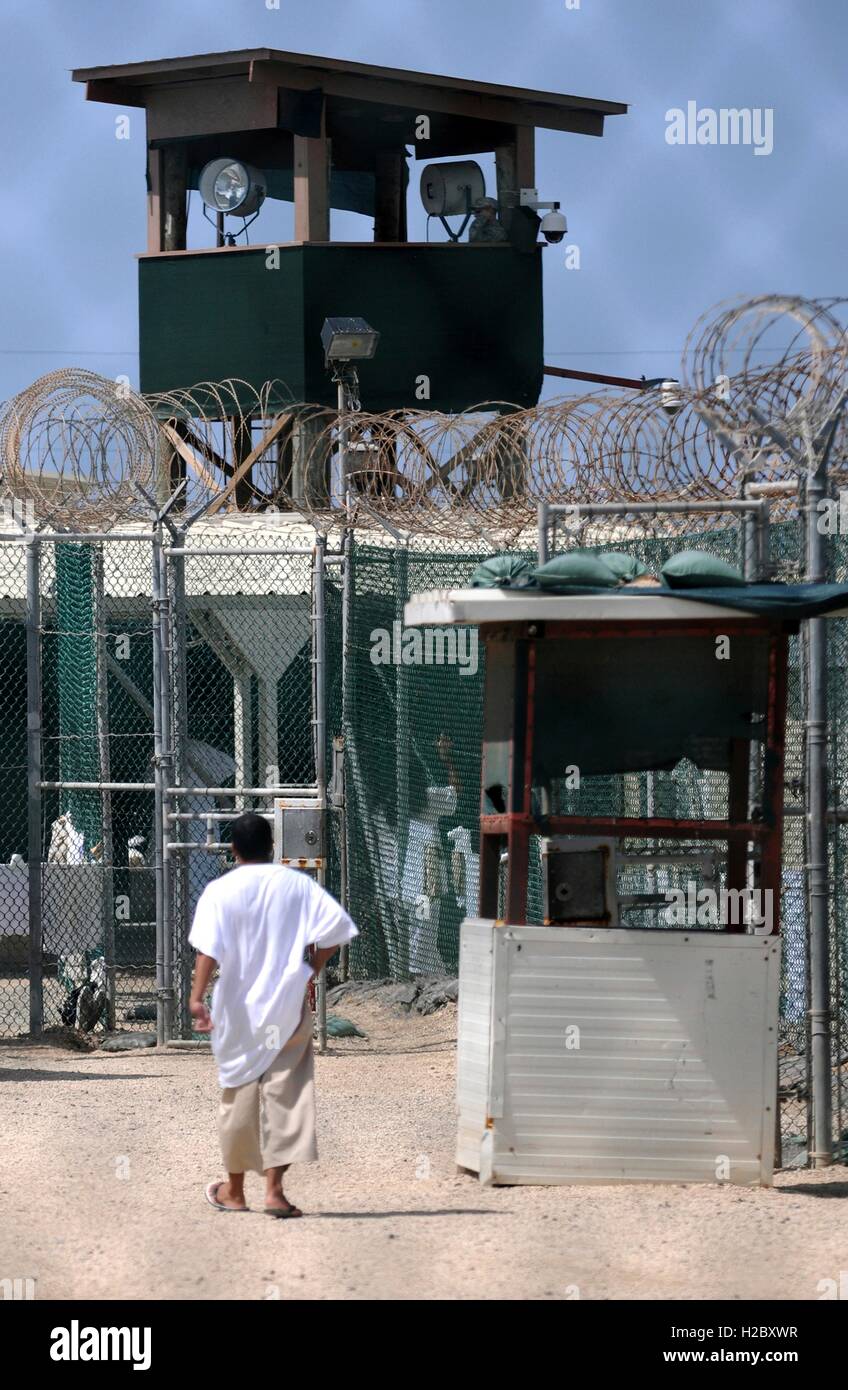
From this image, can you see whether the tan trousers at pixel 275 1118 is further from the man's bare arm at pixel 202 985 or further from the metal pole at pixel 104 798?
the metal pole at pixel 104 798

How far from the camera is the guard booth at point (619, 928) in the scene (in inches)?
265

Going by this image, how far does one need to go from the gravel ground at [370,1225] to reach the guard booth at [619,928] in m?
0.23

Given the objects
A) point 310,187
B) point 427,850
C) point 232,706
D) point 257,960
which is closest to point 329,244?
point 310,187

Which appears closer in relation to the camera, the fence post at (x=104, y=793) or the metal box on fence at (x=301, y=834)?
the metal box on fence at (x=301, y=834)

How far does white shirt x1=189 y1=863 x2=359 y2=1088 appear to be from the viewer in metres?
6.48

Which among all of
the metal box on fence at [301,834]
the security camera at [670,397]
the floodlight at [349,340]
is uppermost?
the floodlight at [349,340]

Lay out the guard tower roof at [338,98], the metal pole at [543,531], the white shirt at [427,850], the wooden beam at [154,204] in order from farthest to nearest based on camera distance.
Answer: the wooden beam at [154,204] < the guard tower roof at [338,98] < the white shirt at [427,850] < the metal pole at [543,531]

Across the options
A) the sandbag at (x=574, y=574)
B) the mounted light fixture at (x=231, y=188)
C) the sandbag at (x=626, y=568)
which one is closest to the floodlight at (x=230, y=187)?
the mounted light fixture at (x=231, y=188)

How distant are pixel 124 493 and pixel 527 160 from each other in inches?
458

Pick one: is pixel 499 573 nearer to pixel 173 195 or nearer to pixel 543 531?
pixel 543 531

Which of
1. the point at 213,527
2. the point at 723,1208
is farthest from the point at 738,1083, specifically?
the point at 213,527

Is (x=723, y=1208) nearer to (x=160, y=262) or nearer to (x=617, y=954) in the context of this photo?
(x=617, y=954)

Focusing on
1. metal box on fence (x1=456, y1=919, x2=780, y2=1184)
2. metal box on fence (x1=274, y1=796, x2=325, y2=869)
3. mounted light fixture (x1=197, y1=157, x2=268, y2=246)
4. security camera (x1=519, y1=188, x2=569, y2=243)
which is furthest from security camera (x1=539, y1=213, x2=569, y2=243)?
metal box on fence (x1=456, y1=919, x2=780, y2=1184)

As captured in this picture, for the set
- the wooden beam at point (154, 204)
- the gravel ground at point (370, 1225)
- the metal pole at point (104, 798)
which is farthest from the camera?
the wooden beam at point (154, 204)
